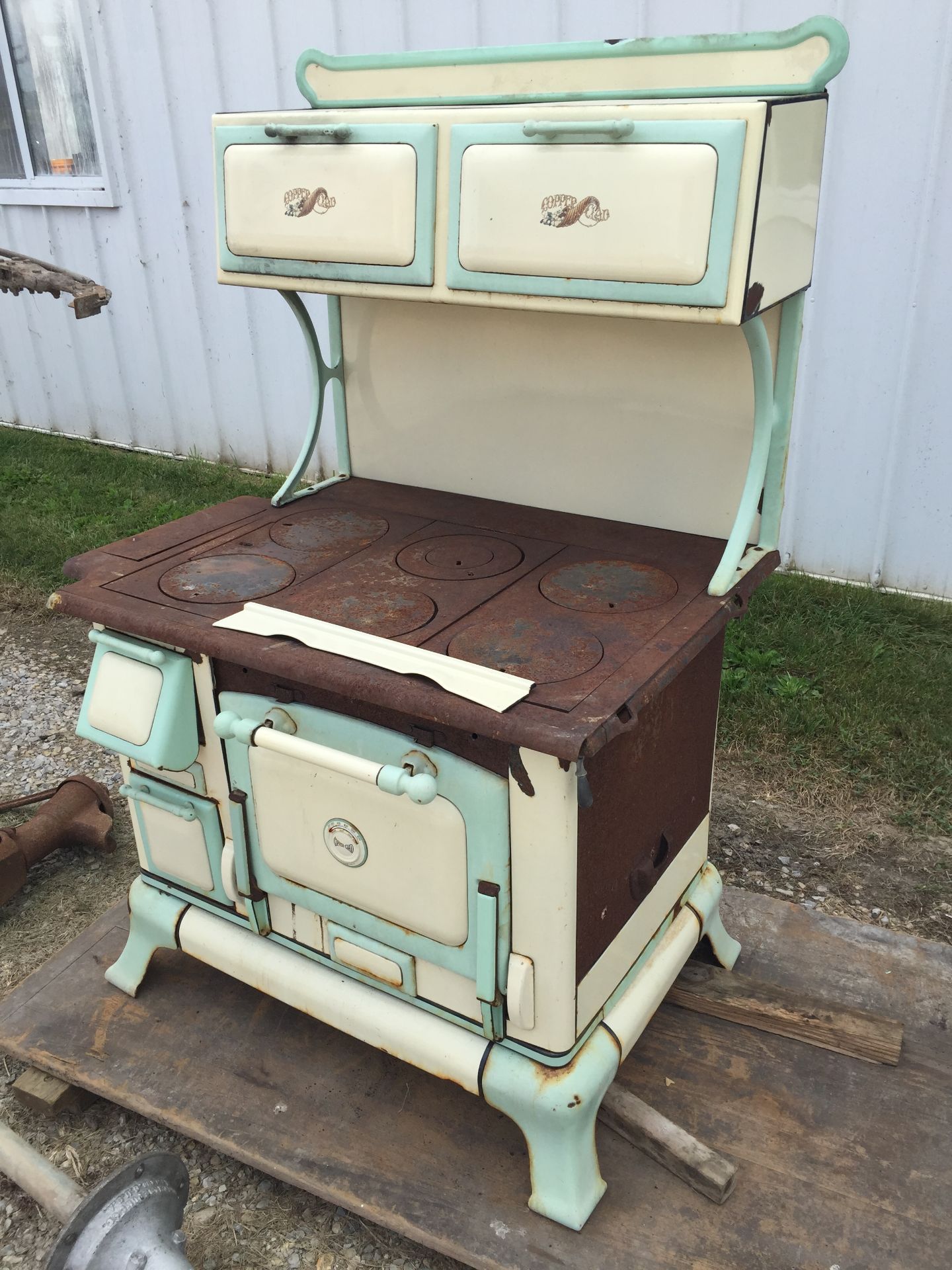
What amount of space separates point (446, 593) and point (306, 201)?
0.71m

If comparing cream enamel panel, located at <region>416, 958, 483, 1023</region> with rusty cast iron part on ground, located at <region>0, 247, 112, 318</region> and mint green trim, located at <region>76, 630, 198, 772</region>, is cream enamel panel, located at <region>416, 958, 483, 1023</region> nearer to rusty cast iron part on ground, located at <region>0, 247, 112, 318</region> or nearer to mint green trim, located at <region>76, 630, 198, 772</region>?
mint green trim, located at <region>76, 630, 198, 772</region>

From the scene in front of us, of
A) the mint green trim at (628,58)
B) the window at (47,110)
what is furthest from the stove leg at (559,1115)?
the window at (47,110)

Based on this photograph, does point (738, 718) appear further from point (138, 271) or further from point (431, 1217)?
point (138, 271)

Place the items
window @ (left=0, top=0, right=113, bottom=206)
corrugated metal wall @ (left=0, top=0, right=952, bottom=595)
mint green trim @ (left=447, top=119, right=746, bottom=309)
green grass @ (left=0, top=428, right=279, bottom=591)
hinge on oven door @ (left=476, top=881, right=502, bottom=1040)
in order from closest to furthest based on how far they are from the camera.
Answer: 1. mint green trim @ (left=447, top=119, right=746, bottom=309)
2. hinge on oven door @ (left=476, top=881, right=502, bottom=1040)
3. corrugated metal wall @ (left=0, top=0, right=952, bottom=595)
4. green grass @ (left=0, top=428, right=279, bottom=591)
5. window @ (left=0, top=0, right=113, bottom=206)

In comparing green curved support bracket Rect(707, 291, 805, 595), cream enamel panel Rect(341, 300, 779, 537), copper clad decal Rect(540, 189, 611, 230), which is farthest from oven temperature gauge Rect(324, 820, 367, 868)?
copper clad decal Rect(540, 189, 611, 230)

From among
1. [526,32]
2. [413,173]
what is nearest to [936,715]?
[413,173]

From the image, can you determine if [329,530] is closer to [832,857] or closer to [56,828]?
[56,828]

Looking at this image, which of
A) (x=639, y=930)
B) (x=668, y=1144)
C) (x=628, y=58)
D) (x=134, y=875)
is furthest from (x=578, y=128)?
(x=134, y=875)

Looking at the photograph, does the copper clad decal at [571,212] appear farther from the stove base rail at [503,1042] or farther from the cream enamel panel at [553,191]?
the stove base rail at [503,1042]

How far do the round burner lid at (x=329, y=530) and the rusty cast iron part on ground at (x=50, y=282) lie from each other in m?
0.68

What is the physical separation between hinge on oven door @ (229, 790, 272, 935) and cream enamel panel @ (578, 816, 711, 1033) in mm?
639

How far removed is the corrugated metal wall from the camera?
11.1ft

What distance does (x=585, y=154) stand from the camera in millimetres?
1493

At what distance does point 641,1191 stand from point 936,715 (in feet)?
6.27
